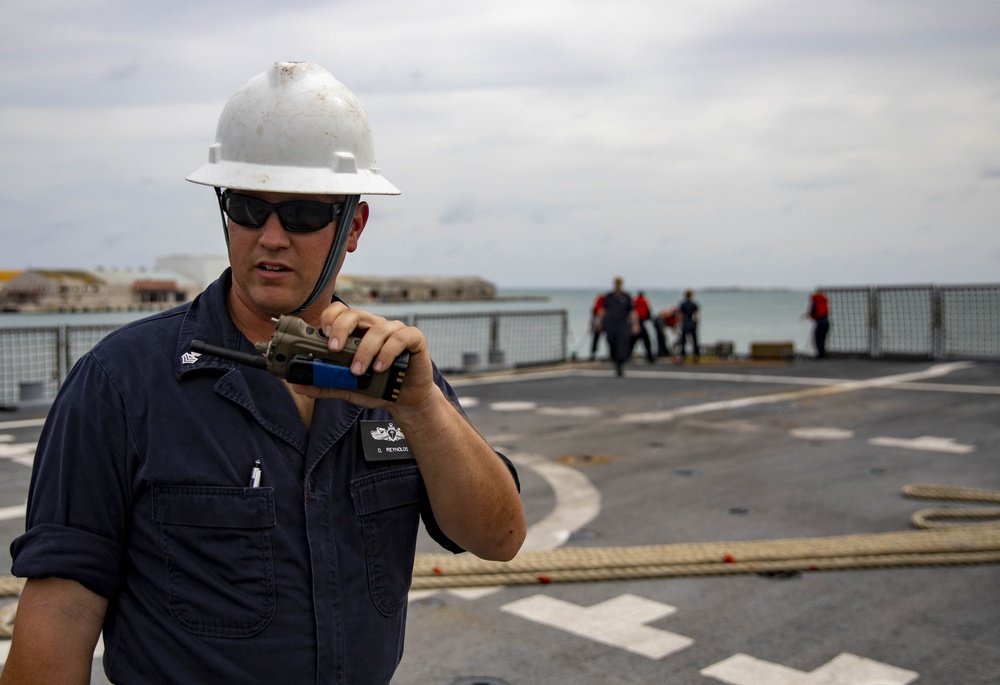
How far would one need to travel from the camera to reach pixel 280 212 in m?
1.96

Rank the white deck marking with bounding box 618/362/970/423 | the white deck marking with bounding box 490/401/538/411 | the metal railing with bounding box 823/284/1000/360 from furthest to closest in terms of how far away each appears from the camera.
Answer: the metal railing with bounding box 823/284/1000/360 < the white deck marking with bounding box 490/401/538/411 < the white deck marking with bounding box 618/362/970/423

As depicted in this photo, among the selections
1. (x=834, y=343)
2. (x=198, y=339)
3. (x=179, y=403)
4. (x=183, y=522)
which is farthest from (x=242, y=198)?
(x=834, y=343)

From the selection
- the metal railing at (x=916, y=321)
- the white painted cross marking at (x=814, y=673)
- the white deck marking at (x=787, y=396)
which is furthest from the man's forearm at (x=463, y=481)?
the metal railing at (x=916, y=321)

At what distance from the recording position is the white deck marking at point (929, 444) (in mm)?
9258

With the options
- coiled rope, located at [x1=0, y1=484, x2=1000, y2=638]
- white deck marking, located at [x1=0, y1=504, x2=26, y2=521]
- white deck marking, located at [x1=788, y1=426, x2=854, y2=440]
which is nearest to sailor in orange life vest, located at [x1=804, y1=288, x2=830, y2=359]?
white deck marking, located at [x1=788, y1=426, x2=854, y2=440]

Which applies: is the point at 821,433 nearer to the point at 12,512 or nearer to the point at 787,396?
the point at 787,396

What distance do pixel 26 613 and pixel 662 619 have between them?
11.7ft

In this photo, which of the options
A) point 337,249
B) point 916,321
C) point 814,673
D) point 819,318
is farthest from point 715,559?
point 916,321

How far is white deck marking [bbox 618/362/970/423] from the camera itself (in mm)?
11734

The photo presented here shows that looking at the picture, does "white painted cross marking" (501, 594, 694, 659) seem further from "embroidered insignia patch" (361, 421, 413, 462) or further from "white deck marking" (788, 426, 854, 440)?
"white deck marking" (788, 426, 854, 440)

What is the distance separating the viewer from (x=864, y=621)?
4664mm

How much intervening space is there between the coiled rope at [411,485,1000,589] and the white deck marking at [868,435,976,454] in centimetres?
339

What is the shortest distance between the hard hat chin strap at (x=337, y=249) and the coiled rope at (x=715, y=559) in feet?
11.1

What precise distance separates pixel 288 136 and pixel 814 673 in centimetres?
332
